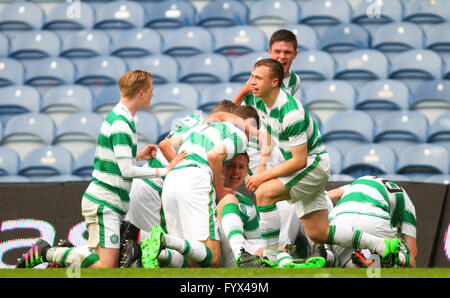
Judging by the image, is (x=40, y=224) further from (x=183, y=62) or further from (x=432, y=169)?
(x=432, y=169)

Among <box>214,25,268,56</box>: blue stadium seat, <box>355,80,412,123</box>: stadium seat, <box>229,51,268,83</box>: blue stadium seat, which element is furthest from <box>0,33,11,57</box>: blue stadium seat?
<box>355,80,412,123</box>: stadium seat

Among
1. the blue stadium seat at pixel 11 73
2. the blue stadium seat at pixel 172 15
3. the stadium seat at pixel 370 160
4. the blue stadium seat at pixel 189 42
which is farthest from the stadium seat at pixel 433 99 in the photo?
the blue stadium seat at pixel 11 73

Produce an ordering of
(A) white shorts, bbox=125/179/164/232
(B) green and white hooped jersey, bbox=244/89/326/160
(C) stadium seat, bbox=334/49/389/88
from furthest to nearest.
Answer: (C) stadium seat, bbox=334/49/389/88
(A) white shorts, bbox=125/179/164/232
(B) green and white hooped jersey, bbox=244/89/326/160

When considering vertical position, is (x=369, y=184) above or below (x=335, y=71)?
below

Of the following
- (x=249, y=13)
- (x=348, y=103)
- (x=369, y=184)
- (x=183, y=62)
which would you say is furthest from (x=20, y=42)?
(x=369, y=184)

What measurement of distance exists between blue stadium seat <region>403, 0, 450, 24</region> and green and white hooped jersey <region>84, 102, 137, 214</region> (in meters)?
4.95

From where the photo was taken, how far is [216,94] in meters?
7.56

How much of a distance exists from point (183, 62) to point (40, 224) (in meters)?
3.13

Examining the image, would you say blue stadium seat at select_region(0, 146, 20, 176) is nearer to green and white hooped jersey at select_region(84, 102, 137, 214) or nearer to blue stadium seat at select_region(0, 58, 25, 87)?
blue stadium seat at select_region(0, 58, 25, 87)

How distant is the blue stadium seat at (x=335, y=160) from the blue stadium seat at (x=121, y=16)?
10.5 feet

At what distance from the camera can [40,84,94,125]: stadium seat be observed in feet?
25.7

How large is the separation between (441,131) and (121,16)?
4.23m

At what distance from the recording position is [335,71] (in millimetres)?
7820

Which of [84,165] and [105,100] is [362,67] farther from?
→ [84,165]
